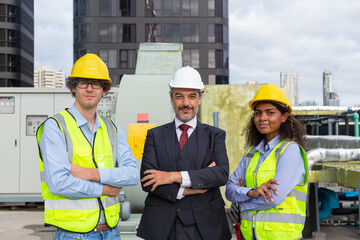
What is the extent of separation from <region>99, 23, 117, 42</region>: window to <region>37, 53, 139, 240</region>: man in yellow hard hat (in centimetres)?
3708

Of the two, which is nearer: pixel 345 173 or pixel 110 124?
pixel 110 124

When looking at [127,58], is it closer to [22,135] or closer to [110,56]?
[110,56]

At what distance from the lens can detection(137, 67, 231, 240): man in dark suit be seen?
2426mm

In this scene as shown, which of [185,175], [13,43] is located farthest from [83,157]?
[13,43]

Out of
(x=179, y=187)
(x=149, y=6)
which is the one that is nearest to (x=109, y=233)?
(x=179, y=187)

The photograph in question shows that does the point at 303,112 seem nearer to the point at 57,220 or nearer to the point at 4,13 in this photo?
the point at 57,220

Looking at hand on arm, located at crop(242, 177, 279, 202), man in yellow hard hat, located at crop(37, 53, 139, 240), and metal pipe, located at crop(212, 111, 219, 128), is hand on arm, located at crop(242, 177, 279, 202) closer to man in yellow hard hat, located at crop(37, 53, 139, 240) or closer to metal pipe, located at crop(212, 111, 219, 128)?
man in yellow hard hat, located at crop(37, 53, 139, 240)

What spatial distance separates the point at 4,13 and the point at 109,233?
4403 centimetres

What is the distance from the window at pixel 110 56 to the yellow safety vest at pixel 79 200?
120 feet

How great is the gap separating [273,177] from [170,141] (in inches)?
28.9

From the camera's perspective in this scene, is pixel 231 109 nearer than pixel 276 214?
No

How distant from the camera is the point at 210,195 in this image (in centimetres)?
253

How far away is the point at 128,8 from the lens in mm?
38250

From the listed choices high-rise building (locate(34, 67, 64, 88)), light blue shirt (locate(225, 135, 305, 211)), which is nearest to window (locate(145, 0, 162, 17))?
light blue shirt (locate(225, 135, 305, 211))
